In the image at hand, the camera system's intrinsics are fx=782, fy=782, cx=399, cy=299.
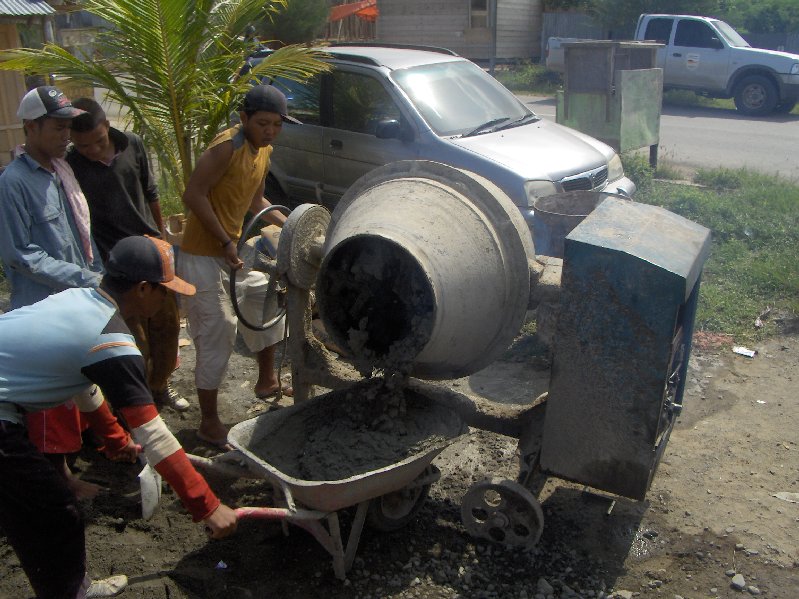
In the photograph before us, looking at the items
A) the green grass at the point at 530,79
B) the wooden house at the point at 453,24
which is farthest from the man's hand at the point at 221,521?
the wooden house at the point at 453,24

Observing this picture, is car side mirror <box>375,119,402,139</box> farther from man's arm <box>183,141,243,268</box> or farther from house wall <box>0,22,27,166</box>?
house wall <box>0,22,27,166</box>

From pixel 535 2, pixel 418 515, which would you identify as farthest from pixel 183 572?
pixel 535 2

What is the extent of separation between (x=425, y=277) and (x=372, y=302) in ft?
1.82

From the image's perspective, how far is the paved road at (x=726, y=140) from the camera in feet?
37.0

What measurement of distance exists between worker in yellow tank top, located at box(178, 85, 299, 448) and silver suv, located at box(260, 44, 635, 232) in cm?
246

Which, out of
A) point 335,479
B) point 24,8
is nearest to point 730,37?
point 24,8

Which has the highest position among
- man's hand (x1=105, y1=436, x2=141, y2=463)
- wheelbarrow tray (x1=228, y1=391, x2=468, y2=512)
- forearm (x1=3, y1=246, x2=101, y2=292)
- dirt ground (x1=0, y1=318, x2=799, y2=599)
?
forearm (x1=3, y1=246, x2=101, y2=292)

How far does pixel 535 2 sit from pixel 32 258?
24061mm

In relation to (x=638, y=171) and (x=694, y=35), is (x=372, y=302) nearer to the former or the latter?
(x=638, y=171)

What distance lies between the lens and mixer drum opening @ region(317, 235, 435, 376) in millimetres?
3547

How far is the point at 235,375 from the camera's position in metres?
5.46

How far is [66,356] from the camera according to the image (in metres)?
2.65

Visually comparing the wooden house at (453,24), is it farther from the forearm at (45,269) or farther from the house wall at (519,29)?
the forearm at (45,269)

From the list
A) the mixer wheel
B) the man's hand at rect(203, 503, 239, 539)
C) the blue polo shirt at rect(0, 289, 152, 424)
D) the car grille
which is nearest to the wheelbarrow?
the man's hand at rect(203, 503, 239, 539)
